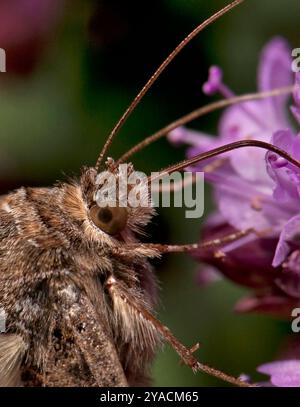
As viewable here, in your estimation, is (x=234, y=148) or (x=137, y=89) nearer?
(x=234, y=148)

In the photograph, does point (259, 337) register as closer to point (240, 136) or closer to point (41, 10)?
point (240, 136)

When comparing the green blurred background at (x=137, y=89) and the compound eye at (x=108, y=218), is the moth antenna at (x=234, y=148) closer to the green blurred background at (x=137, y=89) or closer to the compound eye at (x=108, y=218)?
the compound eye at (x=108, y=218)

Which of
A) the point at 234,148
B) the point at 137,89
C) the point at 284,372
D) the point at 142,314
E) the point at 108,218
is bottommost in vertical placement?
the point at 284,372

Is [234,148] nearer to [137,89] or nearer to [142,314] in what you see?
[142,314]

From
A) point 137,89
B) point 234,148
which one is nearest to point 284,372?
point 234,148
